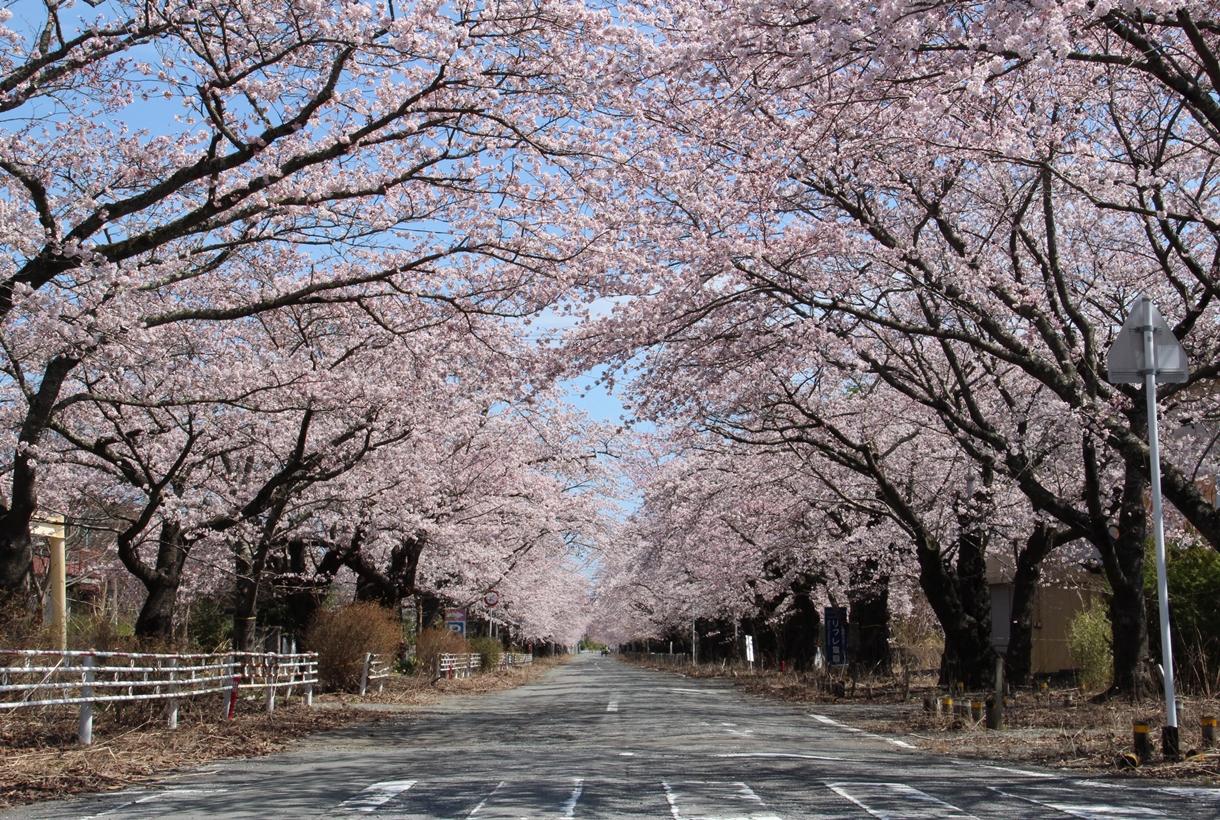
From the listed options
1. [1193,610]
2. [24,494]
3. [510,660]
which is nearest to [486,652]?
[510,660]

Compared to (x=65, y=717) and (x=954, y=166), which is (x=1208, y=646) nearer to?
(x=954, y=166)

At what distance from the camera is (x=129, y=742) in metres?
12.4

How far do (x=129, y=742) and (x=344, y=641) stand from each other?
13.1 meters

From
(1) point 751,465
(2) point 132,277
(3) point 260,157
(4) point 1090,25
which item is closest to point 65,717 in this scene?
(2) point 132,277

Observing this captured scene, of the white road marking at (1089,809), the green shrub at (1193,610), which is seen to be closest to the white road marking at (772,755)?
the white road marking at (1089,809)

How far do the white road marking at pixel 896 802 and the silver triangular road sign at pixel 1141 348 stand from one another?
4800mm

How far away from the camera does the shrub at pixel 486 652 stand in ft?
159

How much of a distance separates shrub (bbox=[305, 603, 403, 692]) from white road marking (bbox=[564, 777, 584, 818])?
16.1 m

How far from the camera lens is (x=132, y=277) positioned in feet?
41.1

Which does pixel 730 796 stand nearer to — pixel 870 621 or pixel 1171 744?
pixel 1171 744

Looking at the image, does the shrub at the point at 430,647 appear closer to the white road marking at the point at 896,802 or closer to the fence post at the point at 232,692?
the fence post at the point at 232,692

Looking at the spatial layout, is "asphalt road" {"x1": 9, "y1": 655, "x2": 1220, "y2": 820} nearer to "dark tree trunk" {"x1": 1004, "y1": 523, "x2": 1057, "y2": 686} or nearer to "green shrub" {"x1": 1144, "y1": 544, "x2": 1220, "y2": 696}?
"green shrub" {"x1": 1144, "y1": 544, "x2": 1220, "y2": 696}

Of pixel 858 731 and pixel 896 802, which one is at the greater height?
pixel 896 802

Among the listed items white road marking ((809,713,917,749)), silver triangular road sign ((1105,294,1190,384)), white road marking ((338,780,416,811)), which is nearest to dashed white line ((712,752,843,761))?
white road marking ((809,713,917,749))
